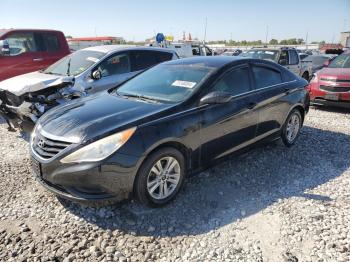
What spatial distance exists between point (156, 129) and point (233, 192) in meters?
1.35

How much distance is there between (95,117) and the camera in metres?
3.59

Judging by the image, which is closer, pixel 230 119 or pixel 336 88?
pixel 230 119

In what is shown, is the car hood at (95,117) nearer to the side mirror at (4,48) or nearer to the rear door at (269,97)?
the rear door at (269,97)

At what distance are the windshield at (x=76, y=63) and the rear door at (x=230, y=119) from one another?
3.42m

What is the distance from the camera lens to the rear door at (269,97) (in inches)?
188

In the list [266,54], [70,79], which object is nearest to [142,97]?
[70,79]

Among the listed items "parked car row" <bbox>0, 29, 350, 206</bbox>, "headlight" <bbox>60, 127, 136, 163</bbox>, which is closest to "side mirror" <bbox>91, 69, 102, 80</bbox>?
"parked car row" <bbox>0, 29, 350, 206</bbox>

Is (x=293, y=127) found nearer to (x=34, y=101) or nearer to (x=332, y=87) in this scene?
(x=332, y=87)

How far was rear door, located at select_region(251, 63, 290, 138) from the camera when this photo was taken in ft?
15.7

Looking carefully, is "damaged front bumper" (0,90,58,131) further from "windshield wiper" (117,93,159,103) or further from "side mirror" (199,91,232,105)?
"side mirror" (199,91,232,105)

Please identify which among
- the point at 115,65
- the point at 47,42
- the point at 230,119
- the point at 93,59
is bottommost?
the point at 230,119

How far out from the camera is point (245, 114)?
4.46m

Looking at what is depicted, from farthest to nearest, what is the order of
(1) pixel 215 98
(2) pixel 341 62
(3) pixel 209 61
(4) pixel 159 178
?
(2) pixel 341 62 → (3) pixel 209 61 → (1) pixel 215 98 → (4) pixel 159 178

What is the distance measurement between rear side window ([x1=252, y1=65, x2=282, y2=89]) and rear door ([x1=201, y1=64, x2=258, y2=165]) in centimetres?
19
